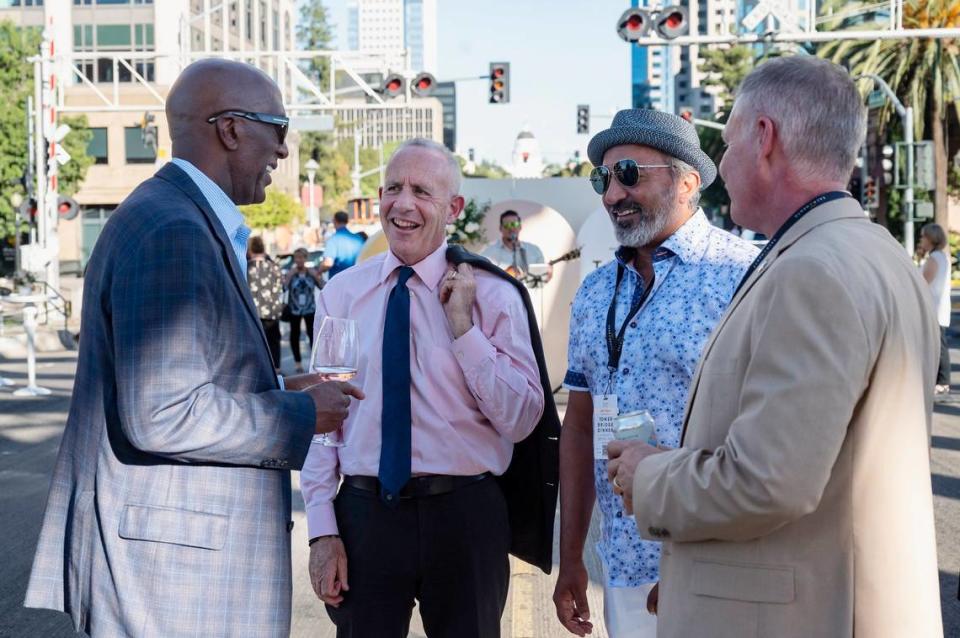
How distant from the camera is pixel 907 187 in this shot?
88.5ft

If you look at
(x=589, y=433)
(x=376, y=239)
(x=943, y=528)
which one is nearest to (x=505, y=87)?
(x=376, y=239)

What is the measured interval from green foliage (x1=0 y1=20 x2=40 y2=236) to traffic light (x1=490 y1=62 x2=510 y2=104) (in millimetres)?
27133

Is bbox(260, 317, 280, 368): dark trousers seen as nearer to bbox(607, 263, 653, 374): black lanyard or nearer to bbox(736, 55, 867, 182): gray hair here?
bbox(607, 263, 653, 374): black lanyard

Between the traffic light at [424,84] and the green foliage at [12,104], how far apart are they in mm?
26558

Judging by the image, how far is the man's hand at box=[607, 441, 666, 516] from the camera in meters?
2.41

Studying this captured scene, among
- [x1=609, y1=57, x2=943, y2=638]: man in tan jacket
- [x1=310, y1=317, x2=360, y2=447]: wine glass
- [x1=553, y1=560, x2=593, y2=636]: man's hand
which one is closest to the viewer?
[x1=609, y1=57, x2=943, y2=638]: man in tan jacket

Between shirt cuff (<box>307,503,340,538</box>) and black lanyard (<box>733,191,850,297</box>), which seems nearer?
black lanyard (<box>733,191,850,297</box>)

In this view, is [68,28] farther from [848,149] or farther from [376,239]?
[848,149]

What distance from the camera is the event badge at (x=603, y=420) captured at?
127 inches

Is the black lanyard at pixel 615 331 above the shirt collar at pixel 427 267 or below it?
below

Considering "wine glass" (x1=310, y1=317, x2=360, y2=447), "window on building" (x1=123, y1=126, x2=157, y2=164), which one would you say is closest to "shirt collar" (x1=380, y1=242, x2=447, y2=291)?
"wine glass" (x1=310, y1=317, x2=360, y2=447)

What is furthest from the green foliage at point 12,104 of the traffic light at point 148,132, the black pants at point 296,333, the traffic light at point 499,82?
the black pants at point 296,333

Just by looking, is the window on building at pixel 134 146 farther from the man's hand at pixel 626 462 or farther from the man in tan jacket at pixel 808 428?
the man in tan jacket at pixel 808 428

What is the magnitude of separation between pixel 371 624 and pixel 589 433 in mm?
882
